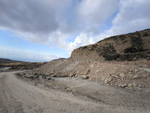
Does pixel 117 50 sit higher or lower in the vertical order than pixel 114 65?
higher

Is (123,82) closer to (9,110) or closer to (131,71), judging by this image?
(131,71)

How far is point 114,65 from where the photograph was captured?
1061 centimetres

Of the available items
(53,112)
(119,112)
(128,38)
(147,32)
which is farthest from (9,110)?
(147,32)

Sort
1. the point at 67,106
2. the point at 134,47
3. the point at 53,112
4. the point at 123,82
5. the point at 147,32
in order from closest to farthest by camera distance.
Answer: the point at 53,112 → the point at 67,106 → the point at 123,82 → the point at 134,47 → the point at 147,32

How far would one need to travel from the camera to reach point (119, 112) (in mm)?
3582

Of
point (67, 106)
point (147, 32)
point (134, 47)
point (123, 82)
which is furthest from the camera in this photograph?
point (147, 32)

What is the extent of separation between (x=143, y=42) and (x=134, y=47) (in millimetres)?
3429

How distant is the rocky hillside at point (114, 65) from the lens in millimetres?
7779

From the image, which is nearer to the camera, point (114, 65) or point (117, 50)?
point (114, 65)

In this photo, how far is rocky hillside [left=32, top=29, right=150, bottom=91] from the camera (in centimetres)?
778

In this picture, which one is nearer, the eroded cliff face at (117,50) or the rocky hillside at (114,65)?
the rocky hillside at (114,65)

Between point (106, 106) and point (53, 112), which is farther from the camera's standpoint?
point (106, 106)

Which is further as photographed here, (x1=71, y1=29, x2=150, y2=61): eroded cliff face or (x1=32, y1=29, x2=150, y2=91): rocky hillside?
(x1=71, y1=29, x2=150, y2=61): eroded cliff face

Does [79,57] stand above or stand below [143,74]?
above
